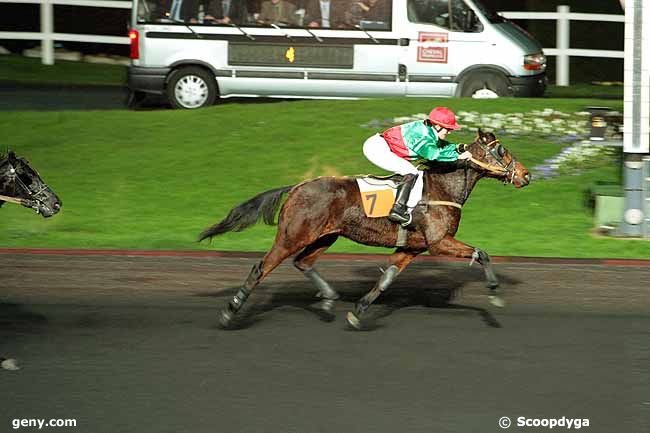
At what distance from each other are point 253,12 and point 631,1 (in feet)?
26.5

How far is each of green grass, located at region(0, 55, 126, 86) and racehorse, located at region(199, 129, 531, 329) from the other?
14.6 metres

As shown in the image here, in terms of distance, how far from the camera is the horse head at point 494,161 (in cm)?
962

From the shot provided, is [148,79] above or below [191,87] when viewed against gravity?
above

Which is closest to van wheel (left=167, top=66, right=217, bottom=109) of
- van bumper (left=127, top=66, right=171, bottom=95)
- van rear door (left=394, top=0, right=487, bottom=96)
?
van bumper (left=127, top=66, right=171, bottom=95)

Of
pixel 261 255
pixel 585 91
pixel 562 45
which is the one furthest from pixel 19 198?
pixel 585 91

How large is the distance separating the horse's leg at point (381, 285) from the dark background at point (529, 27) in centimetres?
1577

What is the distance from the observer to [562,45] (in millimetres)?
23109

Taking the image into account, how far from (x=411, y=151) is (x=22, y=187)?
3.18 meters

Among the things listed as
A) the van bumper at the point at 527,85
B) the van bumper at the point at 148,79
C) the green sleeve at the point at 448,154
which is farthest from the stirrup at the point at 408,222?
the van bumper at the point at 148,79

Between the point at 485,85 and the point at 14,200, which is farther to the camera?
the point at 485,85

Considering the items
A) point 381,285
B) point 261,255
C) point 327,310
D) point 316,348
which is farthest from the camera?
point 261,255

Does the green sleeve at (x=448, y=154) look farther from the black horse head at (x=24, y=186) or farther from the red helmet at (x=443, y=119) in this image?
the black horse head at (x=24, y=186)

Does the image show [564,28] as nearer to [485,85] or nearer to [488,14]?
[488,14]

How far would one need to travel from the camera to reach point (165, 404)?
7520 mm
